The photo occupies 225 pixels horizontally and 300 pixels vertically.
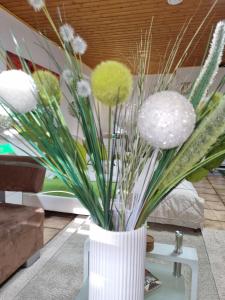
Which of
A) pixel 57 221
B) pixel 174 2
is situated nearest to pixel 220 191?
pixel 57 221

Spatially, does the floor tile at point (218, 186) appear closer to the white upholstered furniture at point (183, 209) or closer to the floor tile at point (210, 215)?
the floor tile at point (210, 215)

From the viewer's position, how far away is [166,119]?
39cm

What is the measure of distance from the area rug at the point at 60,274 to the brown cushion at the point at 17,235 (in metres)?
0.10

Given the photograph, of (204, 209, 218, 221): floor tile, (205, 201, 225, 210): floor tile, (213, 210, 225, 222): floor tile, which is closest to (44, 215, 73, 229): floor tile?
(204, 209, 218, 221): floor tile

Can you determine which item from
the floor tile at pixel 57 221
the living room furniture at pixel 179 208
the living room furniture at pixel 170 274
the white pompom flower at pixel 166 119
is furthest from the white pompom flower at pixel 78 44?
the floor tile at pixel 57 221

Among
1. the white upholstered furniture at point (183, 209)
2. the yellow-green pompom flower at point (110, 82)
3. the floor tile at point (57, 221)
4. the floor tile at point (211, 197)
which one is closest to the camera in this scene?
the yellow-green pompom flower at point (110, 82)

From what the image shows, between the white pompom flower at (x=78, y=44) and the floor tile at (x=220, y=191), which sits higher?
the white pompom flower at (x=78, y=44)

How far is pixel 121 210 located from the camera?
1.75 feet

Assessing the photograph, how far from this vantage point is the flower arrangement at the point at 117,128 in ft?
1.32

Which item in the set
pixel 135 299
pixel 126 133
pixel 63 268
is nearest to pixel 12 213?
pixel 63 268

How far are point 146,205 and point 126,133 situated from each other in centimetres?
16

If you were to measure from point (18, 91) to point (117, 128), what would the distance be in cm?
19

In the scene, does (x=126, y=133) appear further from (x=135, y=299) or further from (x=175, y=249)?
(x=175, y=249)

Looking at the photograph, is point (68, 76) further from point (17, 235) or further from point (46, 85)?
point (17, 235)
